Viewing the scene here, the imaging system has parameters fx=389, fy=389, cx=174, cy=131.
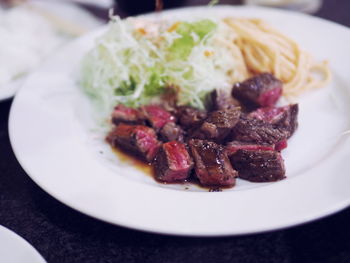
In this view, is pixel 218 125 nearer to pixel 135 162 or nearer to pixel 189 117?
pixel 189 117

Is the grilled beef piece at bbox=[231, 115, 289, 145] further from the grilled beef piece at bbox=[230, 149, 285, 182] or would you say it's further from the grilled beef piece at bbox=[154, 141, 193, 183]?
the grilled beef piece at bbox=[154, 141, 193, 183]

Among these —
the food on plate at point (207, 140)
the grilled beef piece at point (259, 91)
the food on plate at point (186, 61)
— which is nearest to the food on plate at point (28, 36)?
the food on plate at point (186, 61)

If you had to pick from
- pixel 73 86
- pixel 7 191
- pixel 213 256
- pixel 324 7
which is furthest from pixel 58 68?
pixel 324 7

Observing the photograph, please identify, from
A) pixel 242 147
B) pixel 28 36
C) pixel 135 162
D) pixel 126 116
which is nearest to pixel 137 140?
pixel 135 162

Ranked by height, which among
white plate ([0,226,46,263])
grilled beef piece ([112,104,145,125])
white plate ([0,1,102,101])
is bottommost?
white plate ([0,1,102,101])

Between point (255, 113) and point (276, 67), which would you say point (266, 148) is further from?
point (276, 67)

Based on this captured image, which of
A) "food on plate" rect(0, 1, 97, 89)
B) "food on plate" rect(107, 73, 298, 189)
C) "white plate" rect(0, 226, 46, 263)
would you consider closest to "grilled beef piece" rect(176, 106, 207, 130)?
"food on plate" rect(107, 73, 298, 189)
